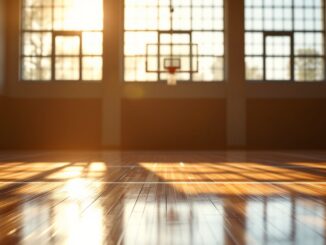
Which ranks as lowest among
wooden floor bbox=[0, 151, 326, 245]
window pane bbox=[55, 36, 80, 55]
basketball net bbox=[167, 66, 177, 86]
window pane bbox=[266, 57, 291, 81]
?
wooden floor bbox=[0, 151, 326, 245]

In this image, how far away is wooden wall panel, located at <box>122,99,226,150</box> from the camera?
25391 millimetres

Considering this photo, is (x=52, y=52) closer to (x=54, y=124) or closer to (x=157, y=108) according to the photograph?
(x=54, y=124)

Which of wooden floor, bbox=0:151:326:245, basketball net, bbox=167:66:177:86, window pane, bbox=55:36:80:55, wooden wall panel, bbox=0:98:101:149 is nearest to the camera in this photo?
wooden floor, bbox=0:151:326:245

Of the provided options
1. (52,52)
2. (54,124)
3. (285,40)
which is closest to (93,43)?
(52,52)

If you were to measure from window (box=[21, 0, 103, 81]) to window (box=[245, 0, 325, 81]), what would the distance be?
28.0 feet

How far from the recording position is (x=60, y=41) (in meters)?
25.9

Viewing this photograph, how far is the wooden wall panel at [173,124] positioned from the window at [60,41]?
10.1 ft

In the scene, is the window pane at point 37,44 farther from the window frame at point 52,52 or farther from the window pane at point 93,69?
the window pane at point 93,69

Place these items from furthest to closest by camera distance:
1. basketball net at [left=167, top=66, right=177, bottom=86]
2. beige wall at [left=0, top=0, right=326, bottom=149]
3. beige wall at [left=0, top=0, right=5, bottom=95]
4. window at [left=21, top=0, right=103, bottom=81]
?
window at [left=21, top=0, right=103, bottom=81], beige wall at [left=0, top=0, right=326, bottom=149], beige wall at [left=0, top=0, right=5, bottom=95], basketball net at [left=167, top=66, right=177, bottom=86]

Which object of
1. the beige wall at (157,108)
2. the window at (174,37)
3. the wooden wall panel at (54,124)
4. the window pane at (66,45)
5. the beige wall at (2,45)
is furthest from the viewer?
the window pane at (66,45)

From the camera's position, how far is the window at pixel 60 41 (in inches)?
1013

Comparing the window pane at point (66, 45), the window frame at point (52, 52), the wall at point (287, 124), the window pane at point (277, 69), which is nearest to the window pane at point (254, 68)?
the window pane at point (277, 69)

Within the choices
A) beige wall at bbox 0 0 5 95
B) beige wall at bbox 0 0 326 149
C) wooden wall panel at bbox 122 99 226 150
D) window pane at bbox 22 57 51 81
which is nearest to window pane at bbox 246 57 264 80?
beige wall at bbox 0 0 326 149

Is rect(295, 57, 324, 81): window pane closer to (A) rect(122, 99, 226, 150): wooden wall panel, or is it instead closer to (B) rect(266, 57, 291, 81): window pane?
(B) rect(266, 57, 291, 81): window pane
